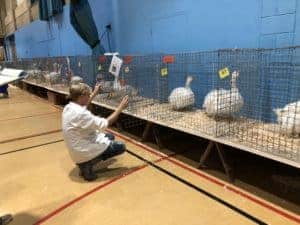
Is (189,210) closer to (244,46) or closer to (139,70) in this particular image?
(244,46)

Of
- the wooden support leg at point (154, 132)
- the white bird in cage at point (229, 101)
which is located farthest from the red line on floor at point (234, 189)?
the white bird in cage at point (229, 101)

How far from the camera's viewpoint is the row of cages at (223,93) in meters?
2.31

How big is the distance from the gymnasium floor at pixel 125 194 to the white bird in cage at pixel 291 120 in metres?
0.56

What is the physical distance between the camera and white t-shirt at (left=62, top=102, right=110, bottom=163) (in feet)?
8.01

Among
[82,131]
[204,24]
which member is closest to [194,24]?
[204,24]

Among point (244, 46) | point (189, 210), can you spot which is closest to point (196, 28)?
point (244, 46)

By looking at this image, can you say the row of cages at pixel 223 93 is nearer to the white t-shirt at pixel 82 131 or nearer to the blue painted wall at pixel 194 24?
the blue painted wall at pixel 194 24

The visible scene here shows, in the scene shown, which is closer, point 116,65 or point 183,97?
point 183,97

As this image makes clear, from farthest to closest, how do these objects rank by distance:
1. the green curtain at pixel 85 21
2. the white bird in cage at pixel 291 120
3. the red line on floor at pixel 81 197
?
the green curtain at pixel 85 21, the white bird in cage at pixel 291 120, the red line on floor at pixel 81 197

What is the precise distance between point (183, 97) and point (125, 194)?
1.30 m

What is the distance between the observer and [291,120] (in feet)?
7.22

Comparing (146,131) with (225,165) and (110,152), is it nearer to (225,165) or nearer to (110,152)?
(110,152)

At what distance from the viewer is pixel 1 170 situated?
2.96 meters

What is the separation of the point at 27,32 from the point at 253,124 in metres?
10.6
